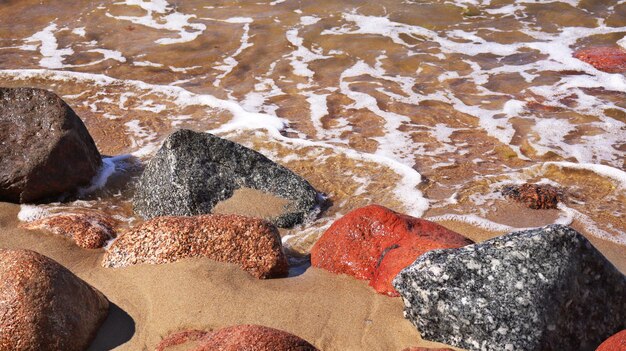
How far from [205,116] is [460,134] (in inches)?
93.2

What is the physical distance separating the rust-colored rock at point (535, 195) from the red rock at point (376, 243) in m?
1.13

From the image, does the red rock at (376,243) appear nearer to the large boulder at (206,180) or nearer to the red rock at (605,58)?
the large boulder at (206,180)

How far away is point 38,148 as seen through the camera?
4.88 metres

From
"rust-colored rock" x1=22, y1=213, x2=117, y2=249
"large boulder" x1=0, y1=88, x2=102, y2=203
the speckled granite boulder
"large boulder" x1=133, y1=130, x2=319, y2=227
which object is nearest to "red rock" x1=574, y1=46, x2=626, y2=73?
"large boulder" x1=133, y1=130, x2=319, y2=227

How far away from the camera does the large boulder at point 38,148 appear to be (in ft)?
15.8

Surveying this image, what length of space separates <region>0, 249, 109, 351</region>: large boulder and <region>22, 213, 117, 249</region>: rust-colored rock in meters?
0.96

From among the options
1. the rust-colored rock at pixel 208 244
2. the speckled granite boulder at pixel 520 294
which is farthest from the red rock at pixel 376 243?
the speckled granite boulder at pixel 520 294

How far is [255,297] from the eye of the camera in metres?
3.44

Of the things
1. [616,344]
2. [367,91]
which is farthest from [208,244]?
[367,91]

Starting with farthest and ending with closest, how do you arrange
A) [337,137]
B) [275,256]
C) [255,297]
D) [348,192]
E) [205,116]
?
[205,116] → [337,137] → [348,192] → [275,256] → [255,297]

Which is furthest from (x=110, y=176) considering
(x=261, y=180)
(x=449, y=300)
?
(x=449, y=300)

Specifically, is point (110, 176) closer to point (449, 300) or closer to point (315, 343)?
point (315, 343)

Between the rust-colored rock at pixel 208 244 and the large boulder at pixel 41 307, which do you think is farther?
the rust-colored rock at pixel 208 244

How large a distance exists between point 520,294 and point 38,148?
3427 millimetres
